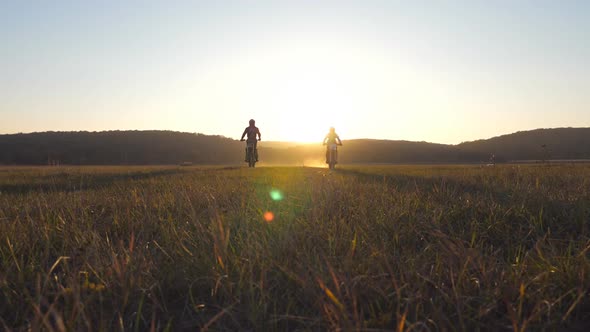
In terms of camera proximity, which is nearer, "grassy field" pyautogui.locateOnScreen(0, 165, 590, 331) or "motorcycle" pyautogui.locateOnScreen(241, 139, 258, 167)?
"grassy field" pyautogui.locateOnScreen(0, 165, 590, 331)

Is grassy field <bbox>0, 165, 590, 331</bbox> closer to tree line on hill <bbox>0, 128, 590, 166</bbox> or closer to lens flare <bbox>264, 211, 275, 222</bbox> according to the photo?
lens flare <bbox>264, 211, 275, 222</bbox>

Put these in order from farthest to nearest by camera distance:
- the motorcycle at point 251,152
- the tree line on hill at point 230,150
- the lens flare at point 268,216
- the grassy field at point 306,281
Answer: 1. the tree line on hill at point 230,150
2. the motorcycle at point 251,152
3. the lens flare at point 268,216
4. the grassy field at point 306,281

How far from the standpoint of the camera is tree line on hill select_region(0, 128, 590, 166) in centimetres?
7250

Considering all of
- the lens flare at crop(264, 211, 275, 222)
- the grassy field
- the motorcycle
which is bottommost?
the grassy field

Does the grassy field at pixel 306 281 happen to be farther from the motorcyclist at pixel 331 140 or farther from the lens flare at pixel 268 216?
the motorcyclist at pixel 331 140

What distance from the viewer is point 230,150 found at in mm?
85188

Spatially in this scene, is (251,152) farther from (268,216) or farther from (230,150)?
(230,150)

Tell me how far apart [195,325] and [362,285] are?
2.43 ft

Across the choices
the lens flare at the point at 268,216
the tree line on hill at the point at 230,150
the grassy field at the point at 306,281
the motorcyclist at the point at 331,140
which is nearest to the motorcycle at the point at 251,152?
the motorcyclist at the point at 331,140

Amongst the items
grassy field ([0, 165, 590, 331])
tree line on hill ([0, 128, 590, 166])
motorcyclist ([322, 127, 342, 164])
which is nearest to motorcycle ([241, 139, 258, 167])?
motorcyclist ([322, 127, 342, 164])

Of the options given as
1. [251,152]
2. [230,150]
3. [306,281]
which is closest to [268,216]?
[306,281]

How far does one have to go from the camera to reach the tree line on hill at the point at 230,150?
72.5 m

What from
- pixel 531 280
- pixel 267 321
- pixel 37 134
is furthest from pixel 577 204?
pixel 37 134

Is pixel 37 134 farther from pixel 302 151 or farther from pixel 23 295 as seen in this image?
pixel 23 295
